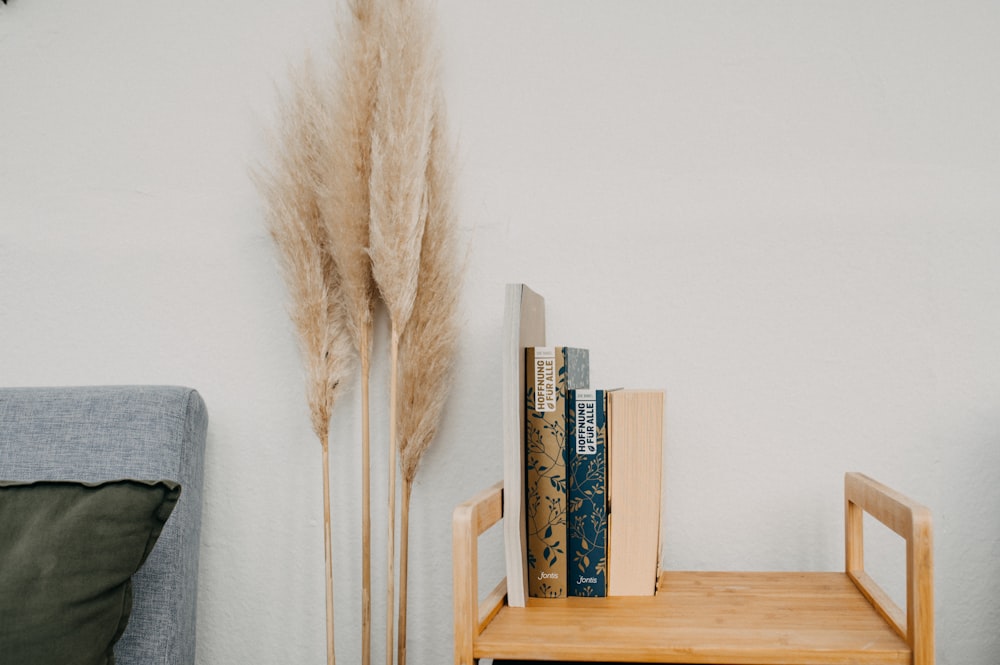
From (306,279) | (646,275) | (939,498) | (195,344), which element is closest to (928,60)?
(646,275)

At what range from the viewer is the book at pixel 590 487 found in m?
0.99

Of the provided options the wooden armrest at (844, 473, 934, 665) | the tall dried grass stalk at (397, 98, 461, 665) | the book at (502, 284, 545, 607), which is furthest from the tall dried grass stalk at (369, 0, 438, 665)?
the wooden armrest at (844, 473, 934, 665)

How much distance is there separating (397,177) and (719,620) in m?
0.77

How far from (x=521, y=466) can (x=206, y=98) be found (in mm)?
938

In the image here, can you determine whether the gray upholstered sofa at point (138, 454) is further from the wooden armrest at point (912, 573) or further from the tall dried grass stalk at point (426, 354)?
the wooden armrest at point (912, 573)

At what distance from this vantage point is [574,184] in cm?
125

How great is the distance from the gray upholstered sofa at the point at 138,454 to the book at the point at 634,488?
668mm

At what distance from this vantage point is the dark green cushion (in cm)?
85

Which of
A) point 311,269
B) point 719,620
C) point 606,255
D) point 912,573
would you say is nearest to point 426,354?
point 311,269

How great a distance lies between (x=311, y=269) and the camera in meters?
1.19

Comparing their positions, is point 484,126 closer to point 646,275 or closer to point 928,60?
point 646,275

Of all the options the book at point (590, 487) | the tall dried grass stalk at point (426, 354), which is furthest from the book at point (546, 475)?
the tall dried grass stalk at point (426, 354)

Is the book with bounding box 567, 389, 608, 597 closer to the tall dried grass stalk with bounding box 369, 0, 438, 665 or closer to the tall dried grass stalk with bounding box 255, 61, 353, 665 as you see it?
the tall dried grass stalk with bounding box 369, 0, 438, 665

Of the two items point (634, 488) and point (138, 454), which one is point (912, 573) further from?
point (138, 454)
